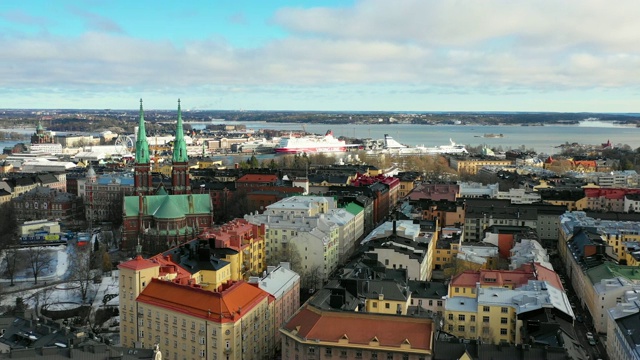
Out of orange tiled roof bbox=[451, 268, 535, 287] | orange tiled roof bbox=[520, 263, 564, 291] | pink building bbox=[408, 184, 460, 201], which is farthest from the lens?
pink building bbox=[408, 184, 460, 201]

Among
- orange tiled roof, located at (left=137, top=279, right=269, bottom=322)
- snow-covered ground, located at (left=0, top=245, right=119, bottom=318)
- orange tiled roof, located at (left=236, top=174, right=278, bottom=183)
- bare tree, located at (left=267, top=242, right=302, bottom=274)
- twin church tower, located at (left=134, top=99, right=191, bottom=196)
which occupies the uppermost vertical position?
twin church tower, located at (left=134, top=99, right=191, bottom=196)

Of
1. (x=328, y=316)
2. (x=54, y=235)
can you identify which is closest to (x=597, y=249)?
(x=328, y=316)

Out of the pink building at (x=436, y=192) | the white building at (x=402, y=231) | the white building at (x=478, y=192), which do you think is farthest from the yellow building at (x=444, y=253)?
the white building at (x=478, y=192)

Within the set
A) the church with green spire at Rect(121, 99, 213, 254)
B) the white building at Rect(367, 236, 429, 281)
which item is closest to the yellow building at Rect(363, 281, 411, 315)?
the white building at Rect(367, 236, 429, 281)

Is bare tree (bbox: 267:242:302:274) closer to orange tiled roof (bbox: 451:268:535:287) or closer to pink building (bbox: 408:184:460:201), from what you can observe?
orange tiled roof (bbox: 451:268:535:287)

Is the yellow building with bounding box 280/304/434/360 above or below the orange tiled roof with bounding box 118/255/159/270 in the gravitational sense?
below

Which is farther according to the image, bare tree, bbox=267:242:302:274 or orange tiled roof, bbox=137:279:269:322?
bare tree, bbox=267:242:302:274

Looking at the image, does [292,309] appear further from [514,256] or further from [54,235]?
[54,235]
